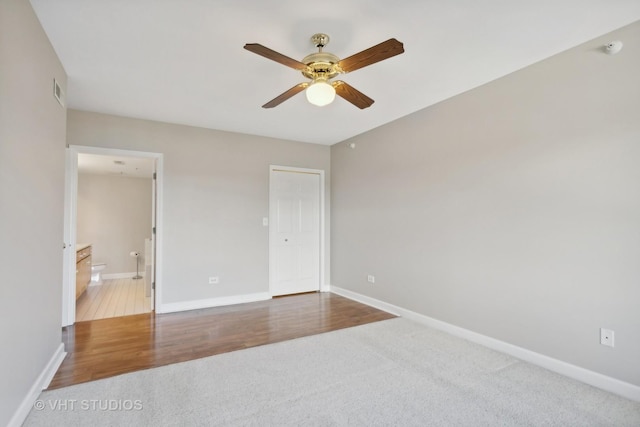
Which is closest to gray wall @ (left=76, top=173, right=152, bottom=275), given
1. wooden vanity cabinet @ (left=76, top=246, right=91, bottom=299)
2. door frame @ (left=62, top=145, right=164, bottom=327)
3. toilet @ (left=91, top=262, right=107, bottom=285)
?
toilet @ (left=91, top=262, right=107, bottom=285)

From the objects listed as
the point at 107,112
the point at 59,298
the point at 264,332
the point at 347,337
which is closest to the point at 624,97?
the point at 347,337

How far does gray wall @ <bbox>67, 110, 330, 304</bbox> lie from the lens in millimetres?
3938

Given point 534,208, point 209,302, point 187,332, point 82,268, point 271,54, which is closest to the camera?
point 271,54

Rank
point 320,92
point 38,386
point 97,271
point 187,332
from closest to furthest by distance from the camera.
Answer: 1. point 38,386
2. point 320,92
3. point 187,332
4. point 97,271

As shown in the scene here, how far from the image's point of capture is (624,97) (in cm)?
214

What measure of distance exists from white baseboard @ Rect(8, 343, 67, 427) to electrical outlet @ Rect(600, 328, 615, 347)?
3795 mm

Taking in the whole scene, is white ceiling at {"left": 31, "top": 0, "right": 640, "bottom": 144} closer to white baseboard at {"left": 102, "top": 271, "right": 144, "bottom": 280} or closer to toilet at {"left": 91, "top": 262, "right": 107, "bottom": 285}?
toilet at {"left": 91, "top": 262, "right": 107, "bottom": 285}

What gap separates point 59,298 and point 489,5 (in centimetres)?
394

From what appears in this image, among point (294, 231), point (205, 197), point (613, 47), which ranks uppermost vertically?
point (613, 47)

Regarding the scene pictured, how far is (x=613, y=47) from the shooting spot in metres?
2.15

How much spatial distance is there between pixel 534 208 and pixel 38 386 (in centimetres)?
399

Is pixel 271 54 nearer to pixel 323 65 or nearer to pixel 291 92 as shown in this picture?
pixel 323 65

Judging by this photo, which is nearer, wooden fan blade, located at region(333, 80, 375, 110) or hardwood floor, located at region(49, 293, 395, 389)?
wooden fan blade, located at region(333, 80, 375, 110)

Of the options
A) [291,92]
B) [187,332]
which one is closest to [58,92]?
[291,92]
